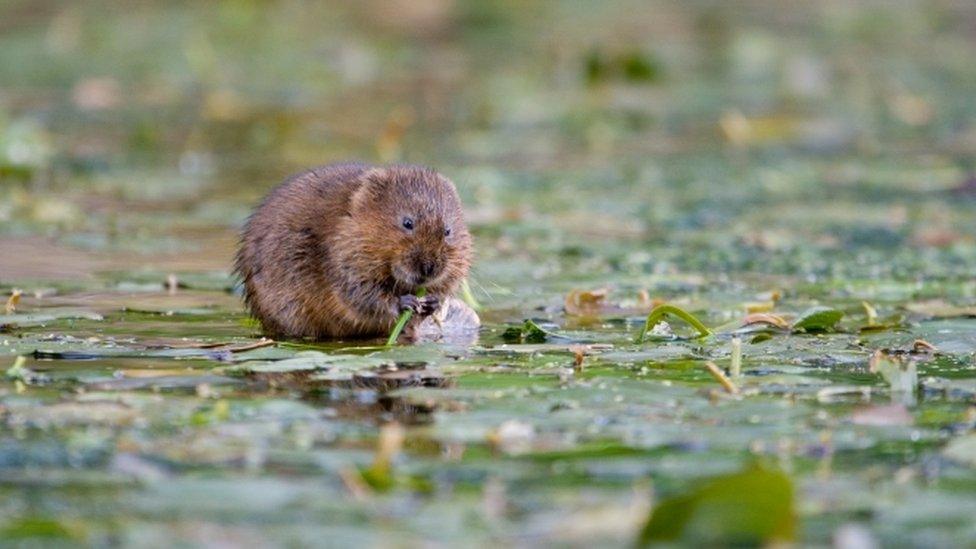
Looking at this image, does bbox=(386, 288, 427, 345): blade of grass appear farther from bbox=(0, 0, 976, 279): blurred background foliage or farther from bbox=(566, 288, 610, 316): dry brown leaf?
bbox=(0, 0, 976, 279): blurred background foliage

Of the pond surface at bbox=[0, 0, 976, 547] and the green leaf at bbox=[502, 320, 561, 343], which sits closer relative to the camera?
the pond surface at bbox=[0, 0, 976, 547]

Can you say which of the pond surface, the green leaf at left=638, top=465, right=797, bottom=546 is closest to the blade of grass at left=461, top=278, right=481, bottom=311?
the pond surface

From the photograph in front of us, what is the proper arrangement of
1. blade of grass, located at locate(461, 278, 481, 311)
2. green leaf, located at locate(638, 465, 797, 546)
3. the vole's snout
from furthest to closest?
blade of grass, located at locate(461, 278, 481, 311)
the vole's snout
green leaf, located at locate(638, 465, 797, 546)

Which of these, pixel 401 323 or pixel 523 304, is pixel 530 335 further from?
pixel 523 304

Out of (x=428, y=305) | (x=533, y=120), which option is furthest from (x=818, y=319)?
(x=533, y=120)

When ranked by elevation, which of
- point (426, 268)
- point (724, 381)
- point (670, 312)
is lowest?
point (724, 381)

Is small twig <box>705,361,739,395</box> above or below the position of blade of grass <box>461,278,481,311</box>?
below

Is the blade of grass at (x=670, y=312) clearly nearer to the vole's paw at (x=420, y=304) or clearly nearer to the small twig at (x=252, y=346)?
the vole's paw at (x=420, y=304)

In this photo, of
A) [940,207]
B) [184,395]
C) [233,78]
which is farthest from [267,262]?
[233,78]
